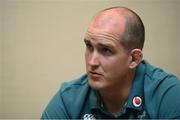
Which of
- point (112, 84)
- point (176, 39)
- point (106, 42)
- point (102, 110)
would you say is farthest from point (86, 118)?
point (176, 39)

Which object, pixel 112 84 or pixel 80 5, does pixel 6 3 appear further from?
pixel 112 84

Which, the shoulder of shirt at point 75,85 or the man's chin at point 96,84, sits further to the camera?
the shoulder of shirt at point 75,85

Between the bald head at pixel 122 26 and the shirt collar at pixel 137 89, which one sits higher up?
the bald head at pixel 122 26

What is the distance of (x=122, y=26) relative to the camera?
1.45 metres

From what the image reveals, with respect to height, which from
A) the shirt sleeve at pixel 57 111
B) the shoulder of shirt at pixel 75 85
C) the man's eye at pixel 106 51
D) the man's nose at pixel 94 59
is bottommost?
the shirt sleeve at pixel 57 111

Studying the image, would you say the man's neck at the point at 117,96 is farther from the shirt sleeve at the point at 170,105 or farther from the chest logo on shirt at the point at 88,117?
the shirt sleeve at the point at 170,105

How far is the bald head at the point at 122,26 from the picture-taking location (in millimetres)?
1438

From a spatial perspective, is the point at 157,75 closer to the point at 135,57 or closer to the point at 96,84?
the point at 135,57

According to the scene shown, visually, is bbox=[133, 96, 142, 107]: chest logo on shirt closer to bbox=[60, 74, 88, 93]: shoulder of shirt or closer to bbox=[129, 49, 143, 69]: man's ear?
bbox=[129, 49, 143, 69]: man's ear

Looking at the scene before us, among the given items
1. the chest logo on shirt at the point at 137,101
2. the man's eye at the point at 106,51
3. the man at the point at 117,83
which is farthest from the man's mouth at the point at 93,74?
the chest logo on shirt at the point at 137,101

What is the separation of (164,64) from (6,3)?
1.23 meters

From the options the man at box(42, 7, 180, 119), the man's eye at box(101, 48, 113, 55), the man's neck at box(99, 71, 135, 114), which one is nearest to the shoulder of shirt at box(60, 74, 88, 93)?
the man at box(42, 7, 180, 119)

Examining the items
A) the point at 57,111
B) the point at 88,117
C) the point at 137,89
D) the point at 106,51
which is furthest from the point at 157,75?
the point at 57,111

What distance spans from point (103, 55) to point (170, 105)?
1.25 feet
